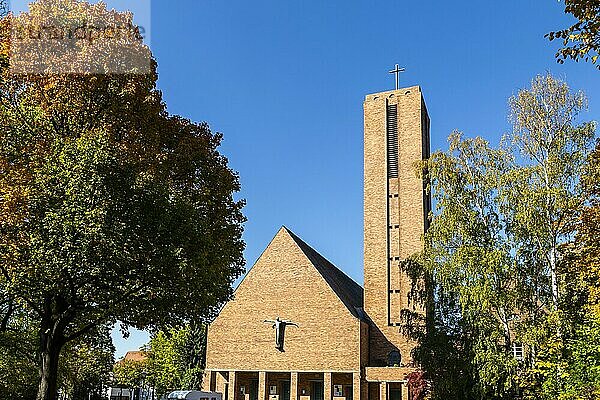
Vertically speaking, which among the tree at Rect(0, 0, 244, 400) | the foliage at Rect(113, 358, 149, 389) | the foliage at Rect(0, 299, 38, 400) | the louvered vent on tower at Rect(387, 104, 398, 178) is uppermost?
the louvered vent on tower at Rect(387, 104, 398, 178)

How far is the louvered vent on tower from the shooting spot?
123 feet

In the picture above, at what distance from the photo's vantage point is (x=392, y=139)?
125 feet

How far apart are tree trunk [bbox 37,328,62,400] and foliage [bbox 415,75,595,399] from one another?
40.6 ft

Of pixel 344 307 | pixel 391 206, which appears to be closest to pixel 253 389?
pixel 344 307

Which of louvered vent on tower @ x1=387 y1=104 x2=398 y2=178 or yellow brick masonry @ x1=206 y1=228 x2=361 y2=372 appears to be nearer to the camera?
yellow brick masonry @ x1=206 y1=228 x2=361 y2=372

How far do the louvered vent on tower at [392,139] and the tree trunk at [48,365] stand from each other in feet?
84.7

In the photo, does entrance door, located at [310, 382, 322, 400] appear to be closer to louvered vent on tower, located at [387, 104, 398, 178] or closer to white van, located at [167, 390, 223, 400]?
white van, located at [167, 390, 223, 400]

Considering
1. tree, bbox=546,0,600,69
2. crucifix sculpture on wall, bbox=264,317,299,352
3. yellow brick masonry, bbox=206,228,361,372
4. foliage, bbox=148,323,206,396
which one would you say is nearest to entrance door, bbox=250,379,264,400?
yellow brick masonry, bbox=206,228,361,372

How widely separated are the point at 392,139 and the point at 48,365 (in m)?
27.3

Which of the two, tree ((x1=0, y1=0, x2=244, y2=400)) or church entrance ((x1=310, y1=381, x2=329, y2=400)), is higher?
tree ((x1=0, y1=0, x2=244, y2=400))

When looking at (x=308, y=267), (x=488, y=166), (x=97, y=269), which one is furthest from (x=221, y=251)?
(x=308, y=267)

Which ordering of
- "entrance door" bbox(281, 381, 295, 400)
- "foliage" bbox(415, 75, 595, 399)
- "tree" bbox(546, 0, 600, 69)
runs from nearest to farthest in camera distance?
1. "tree" bbox(546, 0, 600, 69)
2. "foliage" bbox(415, 75, 595, 399)
3. "entrance door" bbox(281, 381, 295, 400)

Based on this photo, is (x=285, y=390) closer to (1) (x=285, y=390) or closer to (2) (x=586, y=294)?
(1) (x=285, y=390)

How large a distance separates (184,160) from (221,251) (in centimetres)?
263
